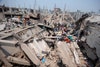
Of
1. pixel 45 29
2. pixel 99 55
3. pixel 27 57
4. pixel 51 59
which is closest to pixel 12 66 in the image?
pixel 27 57

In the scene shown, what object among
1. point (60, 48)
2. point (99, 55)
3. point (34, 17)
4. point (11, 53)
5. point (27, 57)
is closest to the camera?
point (27, 57)

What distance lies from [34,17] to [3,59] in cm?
1258

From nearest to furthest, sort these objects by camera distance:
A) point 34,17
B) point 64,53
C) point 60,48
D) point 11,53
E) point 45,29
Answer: point 11,53, point 64,53, point 60,48, point 45,29, point 34,17

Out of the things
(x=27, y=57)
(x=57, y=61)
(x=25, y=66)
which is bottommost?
(x=57, y=61)

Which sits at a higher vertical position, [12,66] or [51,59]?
[12,66]

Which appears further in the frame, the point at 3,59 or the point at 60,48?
the point at 60,48

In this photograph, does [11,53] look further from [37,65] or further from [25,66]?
[37,65]

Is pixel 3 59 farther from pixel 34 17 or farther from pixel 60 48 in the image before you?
pixel 34 17

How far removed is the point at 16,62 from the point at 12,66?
1.04ft

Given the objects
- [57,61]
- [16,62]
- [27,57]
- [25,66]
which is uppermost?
[27,57]

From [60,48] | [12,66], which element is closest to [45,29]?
[60,48]

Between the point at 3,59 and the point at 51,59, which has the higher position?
the point at 3,59

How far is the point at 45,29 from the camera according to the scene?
9.95 metres

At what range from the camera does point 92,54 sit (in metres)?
5.78
